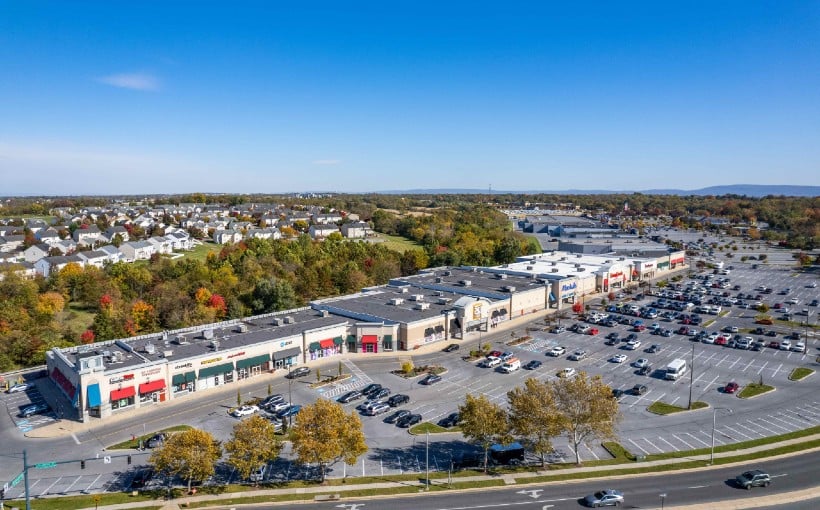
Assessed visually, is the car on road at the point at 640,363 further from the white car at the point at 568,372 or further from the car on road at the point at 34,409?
the car on road at the point at 34,409

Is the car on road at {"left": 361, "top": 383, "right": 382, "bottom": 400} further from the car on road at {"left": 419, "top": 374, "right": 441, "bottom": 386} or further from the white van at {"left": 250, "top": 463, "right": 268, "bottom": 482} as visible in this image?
the white van at {"left": 250, "top": 463, "right": 268, "bottom": 482}

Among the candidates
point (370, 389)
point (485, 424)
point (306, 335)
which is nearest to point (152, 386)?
point (306, 335)

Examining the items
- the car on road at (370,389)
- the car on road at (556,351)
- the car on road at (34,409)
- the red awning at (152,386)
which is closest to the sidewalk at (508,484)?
the car on road at (370,389)

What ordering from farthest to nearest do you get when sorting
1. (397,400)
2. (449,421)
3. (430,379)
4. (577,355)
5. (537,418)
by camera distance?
(577,355) < (430,379) < (397,400) < (449,421) < (537,418)

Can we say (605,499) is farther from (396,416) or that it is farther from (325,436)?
(396,416)

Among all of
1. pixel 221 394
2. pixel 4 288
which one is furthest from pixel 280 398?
pixel 4 288

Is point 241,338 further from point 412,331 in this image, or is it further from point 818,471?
point 818,471
